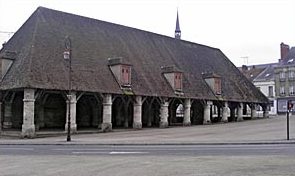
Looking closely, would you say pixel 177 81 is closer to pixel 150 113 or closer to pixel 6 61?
pixel 150 113

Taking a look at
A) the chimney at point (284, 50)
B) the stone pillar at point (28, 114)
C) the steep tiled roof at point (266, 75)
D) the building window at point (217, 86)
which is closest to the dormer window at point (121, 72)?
the stone pillar at point (28, 114)

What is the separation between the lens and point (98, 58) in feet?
143

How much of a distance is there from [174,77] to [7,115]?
58.7ft

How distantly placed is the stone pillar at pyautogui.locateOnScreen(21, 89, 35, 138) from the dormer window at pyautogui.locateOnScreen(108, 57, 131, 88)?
33.5 feet

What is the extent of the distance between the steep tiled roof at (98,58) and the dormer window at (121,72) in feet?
2.33

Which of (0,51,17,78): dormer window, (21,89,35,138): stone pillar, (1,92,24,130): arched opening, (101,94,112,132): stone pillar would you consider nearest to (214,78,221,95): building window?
(101,94,112,132): stone pillar

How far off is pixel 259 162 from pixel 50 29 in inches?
1207

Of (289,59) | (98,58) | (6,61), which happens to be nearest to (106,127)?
(98,58)

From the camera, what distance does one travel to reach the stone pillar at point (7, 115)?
40625 millimetres

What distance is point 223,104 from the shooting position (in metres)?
57.1

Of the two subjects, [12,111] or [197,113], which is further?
[197,113]

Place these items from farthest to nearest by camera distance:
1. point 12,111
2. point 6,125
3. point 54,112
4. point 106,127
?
point 54,112
point 12,111
point 6,125
point 106,127

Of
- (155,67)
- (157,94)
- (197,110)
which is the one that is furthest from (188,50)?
(157,94)

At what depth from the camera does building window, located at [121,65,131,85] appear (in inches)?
1684
